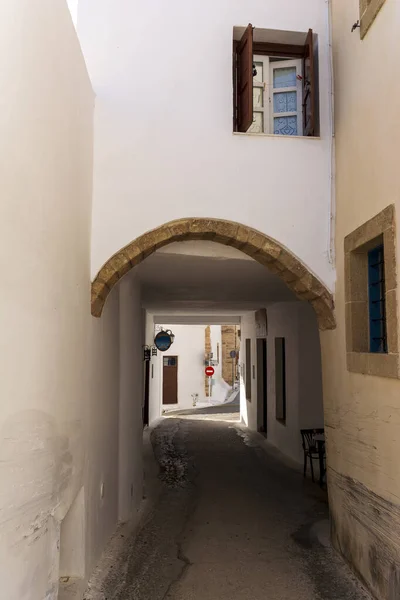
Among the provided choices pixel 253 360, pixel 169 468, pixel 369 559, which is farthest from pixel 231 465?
pixel 369 559

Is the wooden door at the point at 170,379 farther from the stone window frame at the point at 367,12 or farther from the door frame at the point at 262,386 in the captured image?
the stone window frame at the point at 367,12

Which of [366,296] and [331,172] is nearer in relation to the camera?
[366,296]

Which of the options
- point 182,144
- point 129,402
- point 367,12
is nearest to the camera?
point 367,12

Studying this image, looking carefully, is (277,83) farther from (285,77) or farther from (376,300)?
(376,300)

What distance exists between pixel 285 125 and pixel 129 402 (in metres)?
3.64

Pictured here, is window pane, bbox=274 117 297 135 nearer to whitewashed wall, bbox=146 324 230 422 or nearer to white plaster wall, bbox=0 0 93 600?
white plaster wall, bbox=0 0 93 600

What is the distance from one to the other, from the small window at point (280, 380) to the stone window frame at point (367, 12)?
6.53 metres

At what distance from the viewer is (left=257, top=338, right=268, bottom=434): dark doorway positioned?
468 inches

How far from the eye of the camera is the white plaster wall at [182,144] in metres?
4.57

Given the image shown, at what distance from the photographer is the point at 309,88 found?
4.92 m

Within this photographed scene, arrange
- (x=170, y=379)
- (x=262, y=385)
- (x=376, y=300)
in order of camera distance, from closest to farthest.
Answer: (x=376, y=300)
(x=262, y=385)
(x=170, y=379)

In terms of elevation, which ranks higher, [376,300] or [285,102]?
[285,102]

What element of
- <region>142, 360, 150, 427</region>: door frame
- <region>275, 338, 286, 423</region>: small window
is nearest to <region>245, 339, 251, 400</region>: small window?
<region>142, 360, 150, 427</region>: door frame

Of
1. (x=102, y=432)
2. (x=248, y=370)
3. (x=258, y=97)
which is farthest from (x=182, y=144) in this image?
(x=248, y=370)
